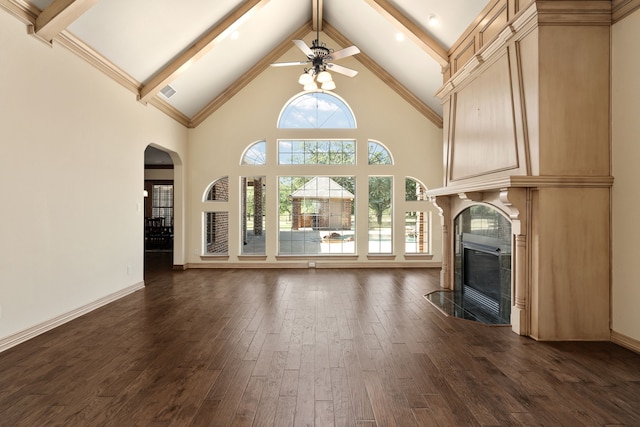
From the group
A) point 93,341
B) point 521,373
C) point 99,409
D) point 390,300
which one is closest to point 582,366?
point 521,373

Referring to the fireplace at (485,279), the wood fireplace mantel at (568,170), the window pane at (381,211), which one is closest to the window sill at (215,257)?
the window pane at (381,211)

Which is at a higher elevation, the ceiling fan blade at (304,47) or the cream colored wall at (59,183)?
the ceiling fan blade at (304,47)

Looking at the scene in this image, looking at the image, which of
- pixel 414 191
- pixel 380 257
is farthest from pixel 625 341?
pixel 414 191

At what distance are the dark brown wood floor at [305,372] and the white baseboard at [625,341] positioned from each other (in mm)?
76

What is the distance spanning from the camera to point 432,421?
1923 millimetres

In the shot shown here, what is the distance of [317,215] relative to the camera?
7.47 m

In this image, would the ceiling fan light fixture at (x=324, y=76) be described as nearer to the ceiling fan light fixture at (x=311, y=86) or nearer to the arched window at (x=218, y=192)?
the ceiling fan light fixture at (x=311, y=86)

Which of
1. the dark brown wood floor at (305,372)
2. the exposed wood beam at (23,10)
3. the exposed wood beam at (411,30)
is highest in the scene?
the exposed wood beam at (411,30)

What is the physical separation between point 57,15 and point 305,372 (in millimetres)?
3885

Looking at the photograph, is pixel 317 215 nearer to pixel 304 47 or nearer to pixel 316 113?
pixel 316 113

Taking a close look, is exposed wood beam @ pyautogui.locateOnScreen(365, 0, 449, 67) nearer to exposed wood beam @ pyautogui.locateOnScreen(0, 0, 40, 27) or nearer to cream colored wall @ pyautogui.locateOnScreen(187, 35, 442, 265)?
cream colored wall @ pyautogui.locateOnScreen(187, 35, 442, 265)

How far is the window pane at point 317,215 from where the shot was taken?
7457 mm

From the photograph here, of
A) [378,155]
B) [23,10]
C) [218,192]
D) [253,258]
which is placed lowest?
[253,258]

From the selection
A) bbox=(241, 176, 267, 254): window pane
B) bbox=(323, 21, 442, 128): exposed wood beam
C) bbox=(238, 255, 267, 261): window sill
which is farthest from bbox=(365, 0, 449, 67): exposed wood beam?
bbox=(238, 255, 267, 261): window sill
